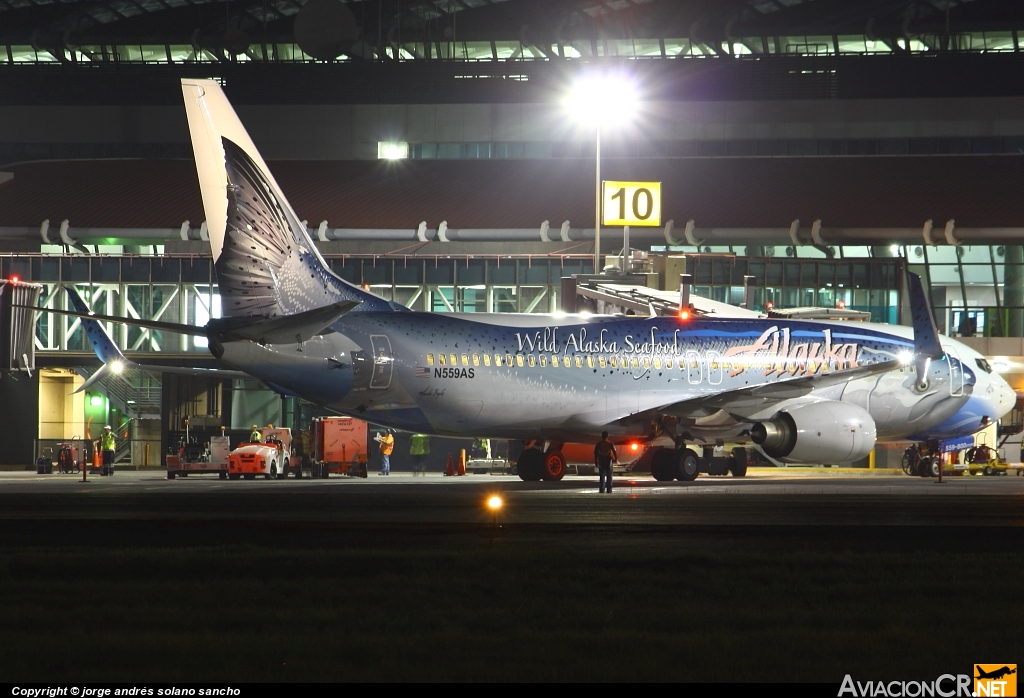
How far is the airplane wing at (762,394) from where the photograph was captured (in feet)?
114

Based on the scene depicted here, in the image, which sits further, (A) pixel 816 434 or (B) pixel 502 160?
(B) pixel 502 160

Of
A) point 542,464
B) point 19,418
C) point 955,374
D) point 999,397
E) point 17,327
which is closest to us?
point 542,464

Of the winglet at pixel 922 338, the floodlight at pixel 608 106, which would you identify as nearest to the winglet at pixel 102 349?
the winglet at pixel 922 338

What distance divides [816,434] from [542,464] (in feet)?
24.1

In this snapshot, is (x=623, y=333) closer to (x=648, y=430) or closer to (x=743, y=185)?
(x=648, y=430)

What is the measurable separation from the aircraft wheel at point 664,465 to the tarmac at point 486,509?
1.48ft

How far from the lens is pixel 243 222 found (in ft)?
96.5

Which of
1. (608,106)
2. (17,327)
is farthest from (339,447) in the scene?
(608,106)

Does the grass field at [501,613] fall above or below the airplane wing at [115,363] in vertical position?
below

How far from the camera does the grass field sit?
990 cm

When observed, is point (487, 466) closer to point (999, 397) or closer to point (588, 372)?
point (588, 372)

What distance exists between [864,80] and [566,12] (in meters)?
15.5

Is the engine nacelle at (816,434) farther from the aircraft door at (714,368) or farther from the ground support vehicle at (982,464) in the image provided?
the ground support vehicle at (982,464)

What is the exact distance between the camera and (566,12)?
242 feet
